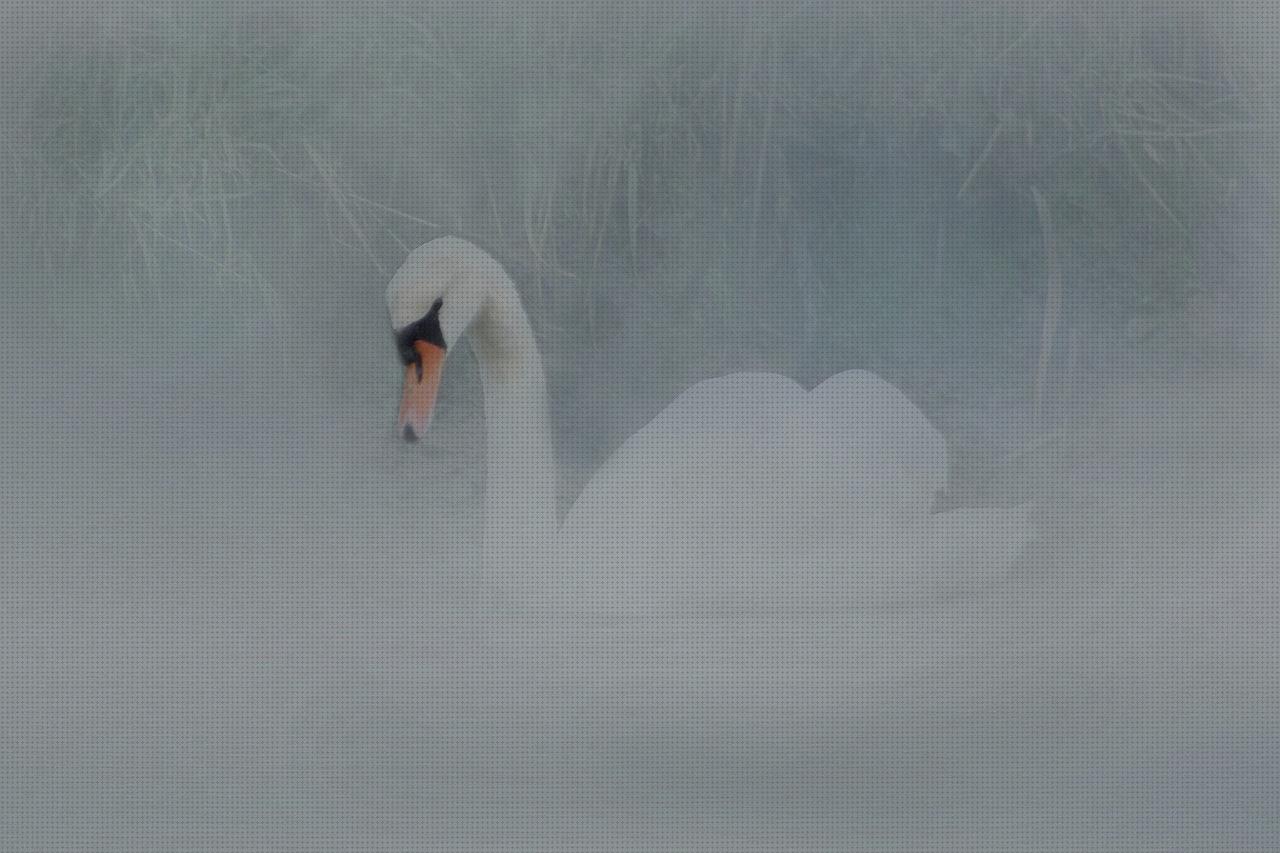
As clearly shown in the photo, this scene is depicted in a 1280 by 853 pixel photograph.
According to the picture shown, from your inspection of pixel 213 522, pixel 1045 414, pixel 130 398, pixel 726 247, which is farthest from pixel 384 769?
pixel 1045 414

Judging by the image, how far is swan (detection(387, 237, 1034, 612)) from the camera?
1362 millimetres

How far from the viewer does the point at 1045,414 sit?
1548 millimetres

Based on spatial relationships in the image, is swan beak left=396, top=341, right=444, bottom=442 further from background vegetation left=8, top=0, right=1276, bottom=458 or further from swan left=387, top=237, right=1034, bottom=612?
background vegetation left=8, top=0, right=1276, bottom=458

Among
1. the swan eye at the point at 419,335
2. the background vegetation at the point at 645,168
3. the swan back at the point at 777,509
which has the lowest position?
the swan back at the point at 777,509

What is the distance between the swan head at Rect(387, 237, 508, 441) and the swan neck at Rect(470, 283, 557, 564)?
1.0 inches

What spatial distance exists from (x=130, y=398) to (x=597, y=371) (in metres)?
0.55

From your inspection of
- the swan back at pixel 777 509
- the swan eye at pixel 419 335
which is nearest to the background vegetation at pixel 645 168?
the swan back at pixel 777 509

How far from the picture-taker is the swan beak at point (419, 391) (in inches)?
51.9

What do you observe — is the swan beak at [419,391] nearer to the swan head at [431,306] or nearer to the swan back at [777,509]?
the swan head at [431,306]

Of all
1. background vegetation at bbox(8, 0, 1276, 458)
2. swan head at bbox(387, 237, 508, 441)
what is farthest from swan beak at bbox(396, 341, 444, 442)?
background vegetation at bbox(8, 0, 1276, 458)

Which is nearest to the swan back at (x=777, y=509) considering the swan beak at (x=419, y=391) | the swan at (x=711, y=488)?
the swan at (x=711, y=488)

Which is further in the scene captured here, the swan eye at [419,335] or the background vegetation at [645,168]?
the background vegetation at [645,168]

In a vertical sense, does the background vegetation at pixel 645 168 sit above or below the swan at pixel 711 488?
above

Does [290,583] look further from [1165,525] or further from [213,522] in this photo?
[1165,525]
